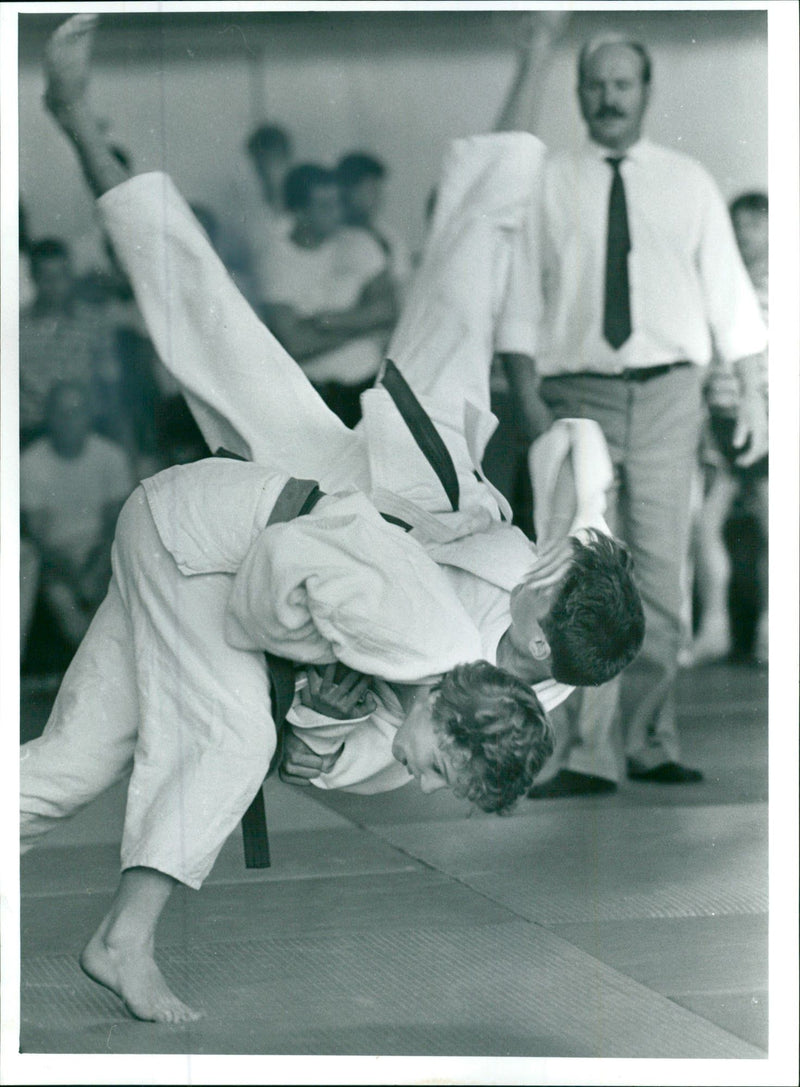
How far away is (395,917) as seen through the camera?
14.0ft

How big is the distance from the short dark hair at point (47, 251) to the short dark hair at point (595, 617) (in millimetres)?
1421

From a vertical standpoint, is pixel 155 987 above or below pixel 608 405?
below

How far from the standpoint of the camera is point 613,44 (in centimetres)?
416

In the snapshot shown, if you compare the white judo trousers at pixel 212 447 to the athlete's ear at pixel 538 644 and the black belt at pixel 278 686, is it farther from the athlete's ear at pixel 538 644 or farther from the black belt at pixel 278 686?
the athlete's ear at pixel 538 644

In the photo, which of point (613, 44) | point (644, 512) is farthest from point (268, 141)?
point (644, 512)

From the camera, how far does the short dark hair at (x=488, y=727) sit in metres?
4.11

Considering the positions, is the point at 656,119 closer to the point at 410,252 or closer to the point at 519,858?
the point at 410,252

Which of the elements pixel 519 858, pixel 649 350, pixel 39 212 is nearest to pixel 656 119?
pixel 649 350

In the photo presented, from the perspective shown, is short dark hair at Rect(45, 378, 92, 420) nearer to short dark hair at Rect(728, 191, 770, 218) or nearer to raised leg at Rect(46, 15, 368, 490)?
raised leg at Rect(46, 15, 368, 490)

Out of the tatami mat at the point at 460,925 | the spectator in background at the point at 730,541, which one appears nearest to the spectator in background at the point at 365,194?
the spectator in background at the point at 730,541

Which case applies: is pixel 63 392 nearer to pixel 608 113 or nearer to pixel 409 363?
pixel 409 363

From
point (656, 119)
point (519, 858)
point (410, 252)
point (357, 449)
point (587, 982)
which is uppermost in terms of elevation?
point (656, 119)

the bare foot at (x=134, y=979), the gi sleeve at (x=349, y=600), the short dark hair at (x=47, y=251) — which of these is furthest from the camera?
the short dark hair at (x=47, y=251)

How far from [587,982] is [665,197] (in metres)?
1.90
